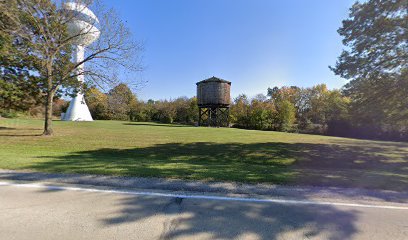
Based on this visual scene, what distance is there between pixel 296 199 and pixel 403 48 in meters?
12.5

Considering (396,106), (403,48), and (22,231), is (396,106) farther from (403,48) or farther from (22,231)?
(22,231)

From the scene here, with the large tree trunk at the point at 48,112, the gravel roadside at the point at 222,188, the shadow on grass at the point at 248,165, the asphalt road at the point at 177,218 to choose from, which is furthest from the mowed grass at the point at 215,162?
the asphalt road at the point at 177,218

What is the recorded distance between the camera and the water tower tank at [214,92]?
131 feet

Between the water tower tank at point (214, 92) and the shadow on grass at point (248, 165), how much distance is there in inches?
1002

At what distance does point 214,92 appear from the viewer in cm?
3997

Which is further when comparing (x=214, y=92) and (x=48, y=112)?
(x=214, y=92)

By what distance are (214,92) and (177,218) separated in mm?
36652

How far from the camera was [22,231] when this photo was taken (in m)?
3.38

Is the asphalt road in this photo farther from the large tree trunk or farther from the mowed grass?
the large tree trunk

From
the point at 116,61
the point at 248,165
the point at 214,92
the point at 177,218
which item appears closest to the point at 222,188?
the point at 177,218

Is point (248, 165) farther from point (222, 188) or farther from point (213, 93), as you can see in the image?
point (213, 93)

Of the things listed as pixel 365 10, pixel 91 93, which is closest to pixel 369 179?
pixel 365 10

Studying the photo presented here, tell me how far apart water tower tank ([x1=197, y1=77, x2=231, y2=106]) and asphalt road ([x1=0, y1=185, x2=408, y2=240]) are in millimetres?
35650

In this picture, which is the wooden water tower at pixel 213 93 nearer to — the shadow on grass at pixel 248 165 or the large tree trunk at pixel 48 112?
the shadow on grass at pixel 248 165
